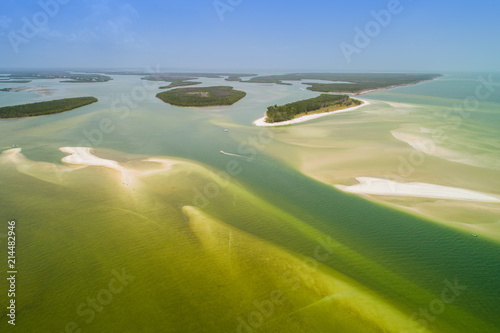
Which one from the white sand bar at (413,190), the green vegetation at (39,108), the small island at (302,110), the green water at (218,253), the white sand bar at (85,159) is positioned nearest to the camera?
the green water at (218,253)

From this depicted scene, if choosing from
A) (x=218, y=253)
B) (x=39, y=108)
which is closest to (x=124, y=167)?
(x=218, y=253)

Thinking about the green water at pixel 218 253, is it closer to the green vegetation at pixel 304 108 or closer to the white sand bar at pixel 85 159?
the white sand bar at pixel 85 159

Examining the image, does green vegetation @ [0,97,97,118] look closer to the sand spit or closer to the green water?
the sand spit

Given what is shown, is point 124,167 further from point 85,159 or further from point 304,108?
point 304,108

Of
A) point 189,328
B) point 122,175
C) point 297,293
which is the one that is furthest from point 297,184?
point 122,175

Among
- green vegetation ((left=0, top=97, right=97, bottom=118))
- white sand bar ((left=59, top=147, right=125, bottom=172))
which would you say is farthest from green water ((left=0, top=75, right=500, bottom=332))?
green vegetation ((left=0, top=97, right=97, bottom=118))

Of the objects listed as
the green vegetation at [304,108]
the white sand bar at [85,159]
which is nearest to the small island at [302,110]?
the green vegetation at [304,108]
